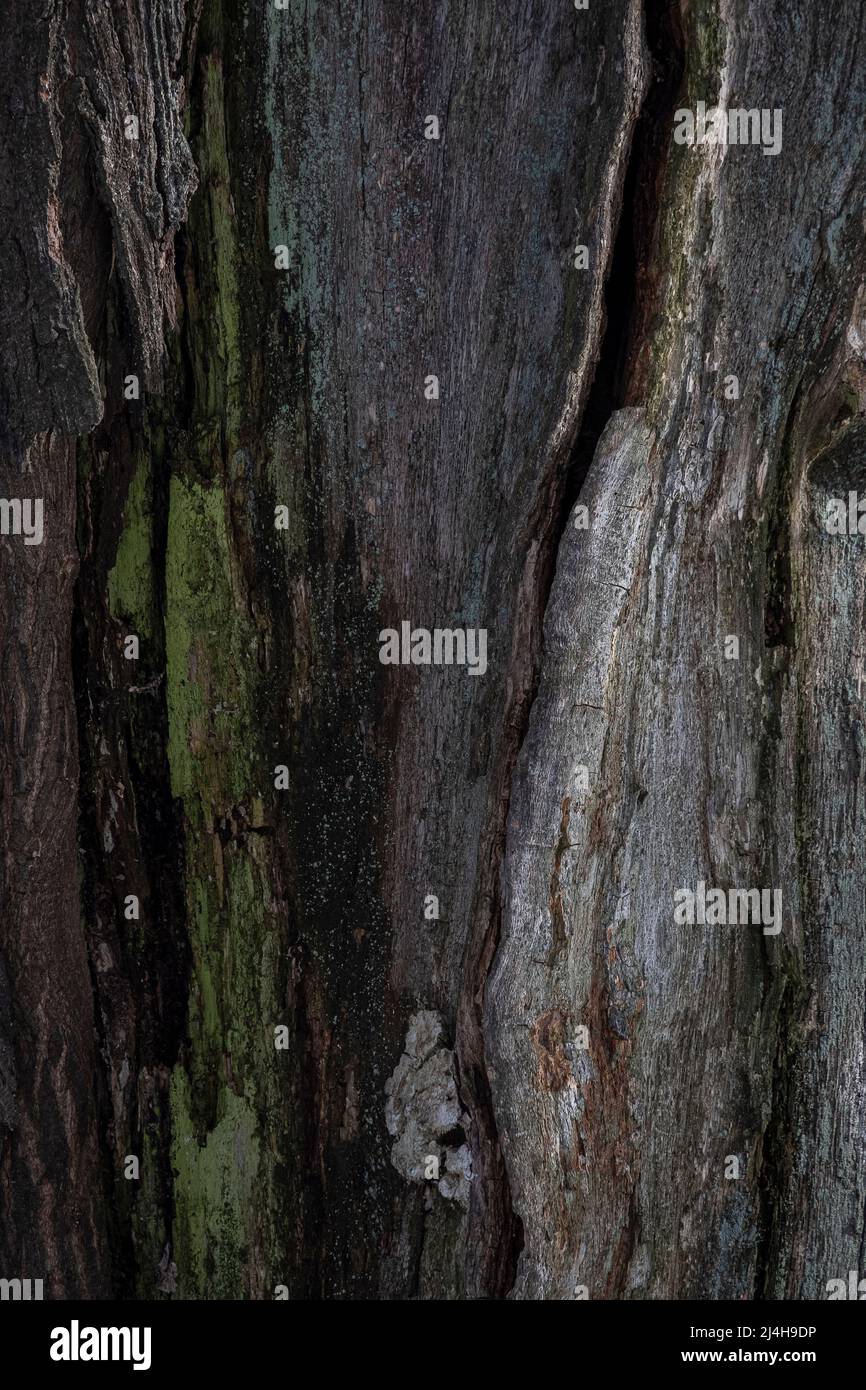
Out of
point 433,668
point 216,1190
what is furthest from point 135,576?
point 216,1190

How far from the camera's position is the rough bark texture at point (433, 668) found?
1.89 metres

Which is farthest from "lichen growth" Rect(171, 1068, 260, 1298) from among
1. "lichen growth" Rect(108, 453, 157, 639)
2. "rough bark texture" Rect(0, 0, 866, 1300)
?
"lichen growth" Rect(108, 453, 157, 639)

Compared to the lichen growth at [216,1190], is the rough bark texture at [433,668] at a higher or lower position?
higher

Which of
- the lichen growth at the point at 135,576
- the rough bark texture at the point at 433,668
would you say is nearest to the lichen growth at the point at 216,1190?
the rough bark texture at the point at 433,668

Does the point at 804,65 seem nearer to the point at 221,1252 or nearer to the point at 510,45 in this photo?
the point at 510,45

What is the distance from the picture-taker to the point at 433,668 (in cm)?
202

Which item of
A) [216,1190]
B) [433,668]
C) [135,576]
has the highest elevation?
[135,576]

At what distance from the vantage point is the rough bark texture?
1.89 m

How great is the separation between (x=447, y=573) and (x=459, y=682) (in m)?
0.20

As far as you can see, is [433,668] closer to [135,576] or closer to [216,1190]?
[135,576]

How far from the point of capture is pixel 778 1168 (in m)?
2.07

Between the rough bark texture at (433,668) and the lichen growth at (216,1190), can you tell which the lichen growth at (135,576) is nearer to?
the rough bark texture at (433,668)
